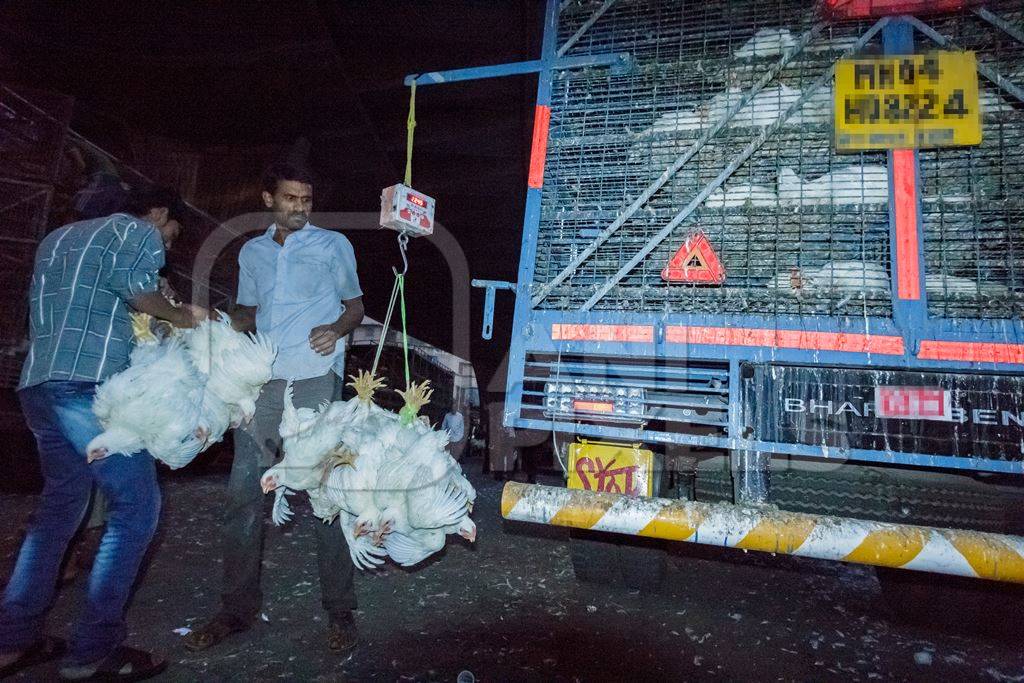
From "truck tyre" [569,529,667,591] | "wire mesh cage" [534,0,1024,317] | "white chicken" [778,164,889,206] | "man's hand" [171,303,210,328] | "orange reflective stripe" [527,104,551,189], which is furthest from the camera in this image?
"truck tyre" [569,529,667,591]

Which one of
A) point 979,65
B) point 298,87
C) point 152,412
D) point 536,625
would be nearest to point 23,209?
point 298,87

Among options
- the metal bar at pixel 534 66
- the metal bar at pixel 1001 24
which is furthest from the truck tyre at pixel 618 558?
the metal bar at pixel 1001 24

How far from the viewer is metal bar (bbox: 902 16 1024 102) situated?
2.35 metres

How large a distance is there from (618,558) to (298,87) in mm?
5886

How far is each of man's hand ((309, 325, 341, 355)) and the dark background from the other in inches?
140

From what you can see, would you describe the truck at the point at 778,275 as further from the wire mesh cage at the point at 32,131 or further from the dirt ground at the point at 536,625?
the wire mesh cage at the point at 32,131

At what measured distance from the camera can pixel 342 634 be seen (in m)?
2.35

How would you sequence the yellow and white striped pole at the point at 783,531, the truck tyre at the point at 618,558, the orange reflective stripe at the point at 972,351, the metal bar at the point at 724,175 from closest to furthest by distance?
1. the yellow and white striped pole at the point at 783,531
2. the orange reflective stripe at the point at 972,351
3. the metal bar at the point at 724,175
4. the truck tyre at the point at 618,558

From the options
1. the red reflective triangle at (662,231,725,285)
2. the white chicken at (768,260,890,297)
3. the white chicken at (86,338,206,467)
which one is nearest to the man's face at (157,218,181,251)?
the white chicken at (86,338,206,467)

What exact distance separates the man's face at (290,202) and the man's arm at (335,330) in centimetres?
51

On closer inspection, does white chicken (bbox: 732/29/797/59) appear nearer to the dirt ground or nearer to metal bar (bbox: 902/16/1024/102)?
metal bar (bbox: 902/16/1024/102)

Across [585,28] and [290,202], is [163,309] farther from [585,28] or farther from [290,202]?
[585,28]

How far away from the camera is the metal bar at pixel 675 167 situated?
2.63 metres

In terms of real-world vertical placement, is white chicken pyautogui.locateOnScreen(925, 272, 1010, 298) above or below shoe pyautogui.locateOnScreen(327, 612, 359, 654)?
above
